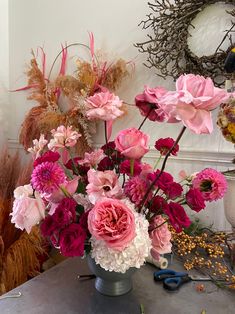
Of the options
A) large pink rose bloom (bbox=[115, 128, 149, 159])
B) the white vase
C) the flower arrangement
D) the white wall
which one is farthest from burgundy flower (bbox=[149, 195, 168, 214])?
the white wall

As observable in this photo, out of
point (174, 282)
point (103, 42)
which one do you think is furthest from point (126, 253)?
point (103, 42)

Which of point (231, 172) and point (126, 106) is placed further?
point (126, 106)

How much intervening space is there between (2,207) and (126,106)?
684 millimetres

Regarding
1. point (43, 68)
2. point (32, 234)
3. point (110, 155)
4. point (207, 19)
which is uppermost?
point (207, 19)

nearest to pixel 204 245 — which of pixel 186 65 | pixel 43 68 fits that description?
pixel 186 65

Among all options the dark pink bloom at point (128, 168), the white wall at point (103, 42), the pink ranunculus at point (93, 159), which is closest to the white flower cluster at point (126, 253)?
the dark pink bloom at point (128, 168)

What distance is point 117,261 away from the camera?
0.55 m

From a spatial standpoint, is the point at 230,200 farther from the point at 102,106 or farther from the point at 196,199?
the point at 102,106

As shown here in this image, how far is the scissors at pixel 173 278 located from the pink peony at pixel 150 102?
0.43 meters

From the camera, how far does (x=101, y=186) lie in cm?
59

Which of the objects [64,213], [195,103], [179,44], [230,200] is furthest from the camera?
[179,44]

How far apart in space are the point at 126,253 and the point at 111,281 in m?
0.16

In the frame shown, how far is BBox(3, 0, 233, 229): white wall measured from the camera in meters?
1.10

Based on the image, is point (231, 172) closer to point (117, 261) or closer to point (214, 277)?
point (214, 277)
